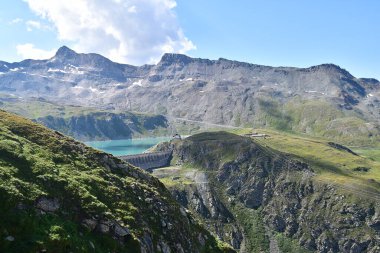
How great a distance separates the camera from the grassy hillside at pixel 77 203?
104 feet

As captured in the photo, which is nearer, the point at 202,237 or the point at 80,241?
the point at 80,241

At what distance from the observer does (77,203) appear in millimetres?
36938

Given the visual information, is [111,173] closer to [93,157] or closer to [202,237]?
[93,157]

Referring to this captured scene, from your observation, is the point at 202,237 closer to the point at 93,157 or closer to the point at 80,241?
the point at 93,157

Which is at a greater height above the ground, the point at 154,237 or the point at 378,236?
the point at 154,237

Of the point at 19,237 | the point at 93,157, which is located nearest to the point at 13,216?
the point at 19,237

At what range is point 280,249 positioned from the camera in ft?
651

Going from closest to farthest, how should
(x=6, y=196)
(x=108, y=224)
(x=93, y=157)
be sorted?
(x=6, y=196)
(x=108, y=224)
(x=93, y=157)

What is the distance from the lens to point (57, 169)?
135 feet

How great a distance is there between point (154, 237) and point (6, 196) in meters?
15.6

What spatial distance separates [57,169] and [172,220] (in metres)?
14.2

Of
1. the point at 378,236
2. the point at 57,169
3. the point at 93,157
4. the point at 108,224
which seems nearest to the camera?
the point at 108,224

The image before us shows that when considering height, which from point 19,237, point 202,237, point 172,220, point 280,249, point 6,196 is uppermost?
point 6,196

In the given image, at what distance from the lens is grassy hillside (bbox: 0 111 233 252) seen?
3158 centimetres
